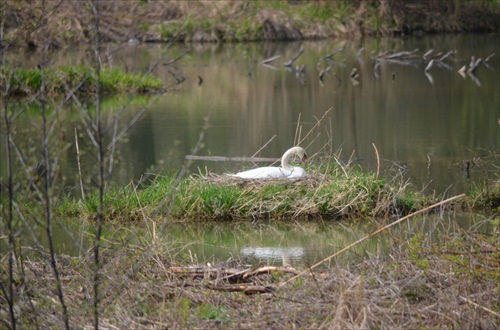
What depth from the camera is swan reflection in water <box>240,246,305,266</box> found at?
29.7 ft

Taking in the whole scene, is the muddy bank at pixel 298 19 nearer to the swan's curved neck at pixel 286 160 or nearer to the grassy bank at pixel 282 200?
the swan's curved neck at pixel 286 160

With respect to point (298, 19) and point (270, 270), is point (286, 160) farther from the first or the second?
point (298, 19)

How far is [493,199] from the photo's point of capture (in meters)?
10.9

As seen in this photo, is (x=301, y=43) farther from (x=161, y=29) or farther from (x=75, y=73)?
(x=75, y=73)

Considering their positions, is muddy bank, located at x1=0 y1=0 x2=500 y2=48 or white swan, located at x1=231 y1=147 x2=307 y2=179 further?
muddy bank, located at x1=0 y1=0 x2=500 y2=48

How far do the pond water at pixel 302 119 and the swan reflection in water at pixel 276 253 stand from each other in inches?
0.9

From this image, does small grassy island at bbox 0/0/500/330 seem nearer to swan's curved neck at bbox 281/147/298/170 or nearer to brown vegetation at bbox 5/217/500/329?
brown vegetation at bbox 5/217/500/329

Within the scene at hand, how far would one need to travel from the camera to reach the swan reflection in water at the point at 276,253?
905 centimetres

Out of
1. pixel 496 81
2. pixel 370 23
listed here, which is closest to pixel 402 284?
pixel 496 81

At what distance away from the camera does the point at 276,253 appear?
30.6 feet

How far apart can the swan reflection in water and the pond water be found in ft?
0.08

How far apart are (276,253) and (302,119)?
10.6 metres

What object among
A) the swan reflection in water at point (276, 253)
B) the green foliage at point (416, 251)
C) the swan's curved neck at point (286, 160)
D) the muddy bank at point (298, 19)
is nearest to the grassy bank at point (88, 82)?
the swan's curved neck at point (286, 160)

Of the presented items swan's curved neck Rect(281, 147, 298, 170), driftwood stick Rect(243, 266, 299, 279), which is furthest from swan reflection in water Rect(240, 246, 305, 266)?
driftwood stick Rect(243, 266, 299, 279)
